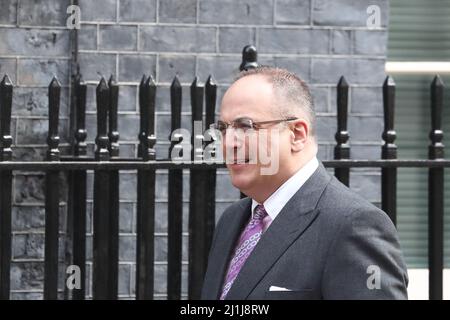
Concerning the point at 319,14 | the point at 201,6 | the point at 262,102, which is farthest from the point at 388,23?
the point at 262,102

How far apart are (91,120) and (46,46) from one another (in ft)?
1.66

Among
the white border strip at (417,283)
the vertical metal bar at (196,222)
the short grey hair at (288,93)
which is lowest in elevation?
the white border strip at (417,283)

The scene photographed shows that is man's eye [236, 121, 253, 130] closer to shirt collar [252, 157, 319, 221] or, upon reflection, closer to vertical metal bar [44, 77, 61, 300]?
shirt collar [252, 157, 319, 221]

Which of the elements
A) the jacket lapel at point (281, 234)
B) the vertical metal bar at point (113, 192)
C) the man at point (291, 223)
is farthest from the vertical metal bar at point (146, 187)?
the jacket lapel at point (281, 234)

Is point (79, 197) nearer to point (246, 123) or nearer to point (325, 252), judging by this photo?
point (246, 123)

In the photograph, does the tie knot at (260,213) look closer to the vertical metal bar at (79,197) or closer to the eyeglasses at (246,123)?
the eyeglasses at (246,123)

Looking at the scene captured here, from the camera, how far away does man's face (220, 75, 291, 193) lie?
11.1ft

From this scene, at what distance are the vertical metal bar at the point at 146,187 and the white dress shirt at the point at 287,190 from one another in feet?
6.65

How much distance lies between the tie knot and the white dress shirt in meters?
0.05

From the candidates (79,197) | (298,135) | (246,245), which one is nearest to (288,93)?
(298,135)

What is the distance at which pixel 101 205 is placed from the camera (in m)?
5.40

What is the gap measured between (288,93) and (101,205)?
215 centimetres

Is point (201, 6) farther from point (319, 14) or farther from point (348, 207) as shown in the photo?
point (348, 207)

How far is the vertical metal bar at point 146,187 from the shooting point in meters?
5.42
